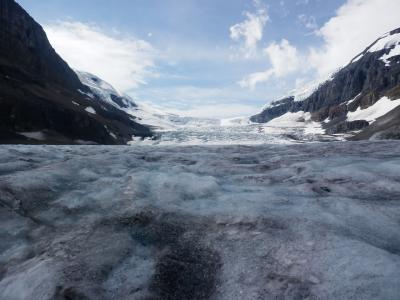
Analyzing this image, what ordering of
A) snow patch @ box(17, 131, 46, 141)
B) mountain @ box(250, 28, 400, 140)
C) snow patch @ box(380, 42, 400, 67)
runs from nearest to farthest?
snow patch @ box(17, 131, 46, 141), mountain @ box(250, 28, 400, 140), snow patch @ box(380, 42, 400, 67)

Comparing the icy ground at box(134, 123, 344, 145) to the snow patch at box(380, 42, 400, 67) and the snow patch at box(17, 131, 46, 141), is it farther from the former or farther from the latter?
the snow patch at box(380, 42, 400, 67)

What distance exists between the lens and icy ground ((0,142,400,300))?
3.80 metres

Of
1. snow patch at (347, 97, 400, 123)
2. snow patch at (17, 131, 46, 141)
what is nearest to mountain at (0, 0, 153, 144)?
snow patch at (17, 131, 46, 141)

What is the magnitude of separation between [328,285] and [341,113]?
147099mm

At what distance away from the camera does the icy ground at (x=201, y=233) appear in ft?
12.5

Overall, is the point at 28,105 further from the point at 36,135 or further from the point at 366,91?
the point at 366,91

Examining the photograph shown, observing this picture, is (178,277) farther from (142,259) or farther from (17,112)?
(17,112)

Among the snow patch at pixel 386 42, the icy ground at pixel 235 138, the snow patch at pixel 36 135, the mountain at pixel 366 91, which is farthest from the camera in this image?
the snow patch at pixel 386 42

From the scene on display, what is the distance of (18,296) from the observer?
3.77m

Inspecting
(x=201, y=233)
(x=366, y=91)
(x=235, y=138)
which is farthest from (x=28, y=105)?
(x=366, y=91)

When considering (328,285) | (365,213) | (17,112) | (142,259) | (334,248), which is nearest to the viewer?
(328,285)

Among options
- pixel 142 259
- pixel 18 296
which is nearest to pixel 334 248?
pixel 142 259

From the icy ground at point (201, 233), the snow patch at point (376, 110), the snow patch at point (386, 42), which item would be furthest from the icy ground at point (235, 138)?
the snow patch at point (386, 42)

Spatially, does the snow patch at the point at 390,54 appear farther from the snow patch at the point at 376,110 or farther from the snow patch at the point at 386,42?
the snow patch at the point at 376,110
